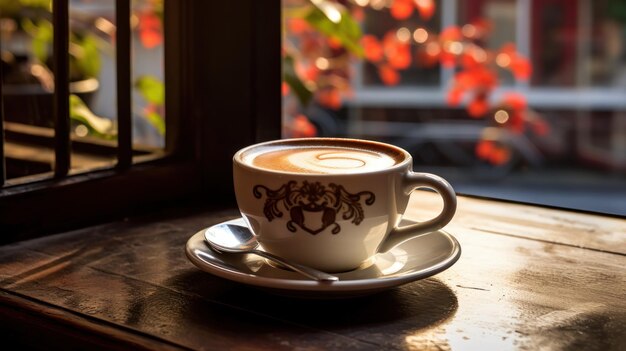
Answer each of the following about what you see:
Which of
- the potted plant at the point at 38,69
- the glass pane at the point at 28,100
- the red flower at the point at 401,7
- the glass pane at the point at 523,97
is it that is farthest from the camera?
the glass pane at the point at 523,97

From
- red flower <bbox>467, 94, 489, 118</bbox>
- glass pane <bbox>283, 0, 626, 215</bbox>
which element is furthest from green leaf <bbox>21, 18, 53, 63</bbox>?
glass pane <bbox>283, 0, 626, 215</bbox>

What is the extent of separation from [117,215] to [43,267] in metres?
0.17

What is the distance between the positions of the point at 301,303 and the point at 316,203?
8cm

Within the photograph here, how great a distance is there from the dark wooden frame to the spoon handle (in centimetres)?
30

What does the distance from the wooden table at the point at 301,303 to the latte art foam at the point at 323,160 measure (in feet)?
0.32

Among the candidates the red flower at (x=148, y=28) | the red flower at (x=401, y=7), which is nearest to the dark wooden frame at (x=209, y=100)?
the red flower at (x=148, y=28)

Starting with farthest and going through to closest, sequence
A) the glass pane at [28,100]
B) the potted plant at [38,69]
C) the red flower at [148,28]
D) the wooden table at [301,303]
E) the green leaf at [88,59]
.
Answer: the red flower at [148,28] < the green leaf at [88,59] < the potted plant at [38,69] < the glass pane at [28,100] < the wooden table at [301,303]

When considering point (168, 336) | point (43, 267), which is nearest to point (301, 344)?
point (168, 336)

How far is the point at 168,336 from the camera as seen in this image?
576 millimetres

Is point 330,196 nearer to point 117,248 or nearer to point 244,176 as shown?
point 244,176

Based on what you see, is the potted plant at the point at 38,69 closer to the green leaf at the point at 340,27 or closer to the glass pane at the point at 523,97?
the green leaf at the point at 340,27

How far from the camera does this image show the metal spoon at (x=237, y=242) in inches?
24.5

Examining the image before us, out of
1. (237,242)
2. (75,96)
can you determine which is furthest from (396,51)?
(237,242)

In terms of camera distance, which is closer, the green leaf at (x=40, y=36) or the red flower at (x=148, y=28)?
the green leaf at (x=40, y=36)
